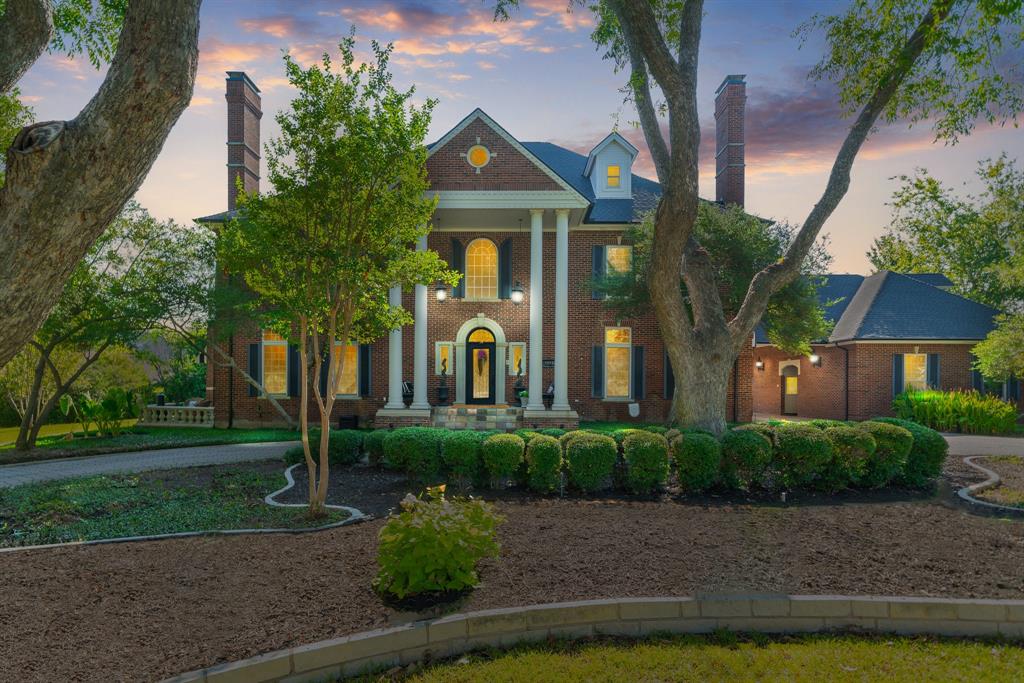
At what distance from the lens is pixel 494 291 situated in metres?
19.0

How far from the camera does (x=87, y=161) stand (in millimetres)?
2750

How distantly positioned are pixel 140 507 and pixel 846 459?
975 cm

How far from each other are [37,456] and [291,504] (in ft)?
30.1

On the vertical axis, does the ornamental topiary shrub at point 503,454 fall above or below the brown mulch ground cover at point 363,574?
above

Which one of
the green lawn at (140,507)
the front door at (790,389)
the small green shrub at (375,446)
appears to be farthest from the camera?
the front door at (790,389)

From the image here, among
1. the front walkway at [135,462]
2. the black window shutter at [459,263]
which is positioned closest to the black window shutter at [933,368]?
the black window shutter at [459,263]

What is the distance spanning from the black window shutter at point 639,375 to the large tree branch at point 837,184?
788 centimetres

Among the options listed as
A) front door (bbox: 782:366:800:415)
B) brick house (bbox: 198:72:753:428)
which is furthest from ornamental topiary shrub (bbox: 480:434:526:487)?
front door (bbox: 782:366:800:415)

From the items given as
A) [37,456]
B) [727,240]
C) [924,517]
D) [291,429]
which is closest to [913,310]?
[727,240]

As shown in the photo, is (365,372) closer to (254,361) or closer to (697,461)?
(254,361)

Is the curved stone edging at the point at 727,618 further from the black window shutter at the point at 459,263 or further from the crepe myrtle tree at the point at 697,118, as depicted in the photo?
the black window shutter at the point at 459,263

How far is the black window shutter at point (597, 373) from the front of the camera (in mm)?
19031

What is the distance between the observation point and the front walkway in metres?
11.1

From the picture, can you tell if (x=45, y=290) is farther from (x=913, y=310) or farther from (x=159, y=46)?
(x=913, y=310)
